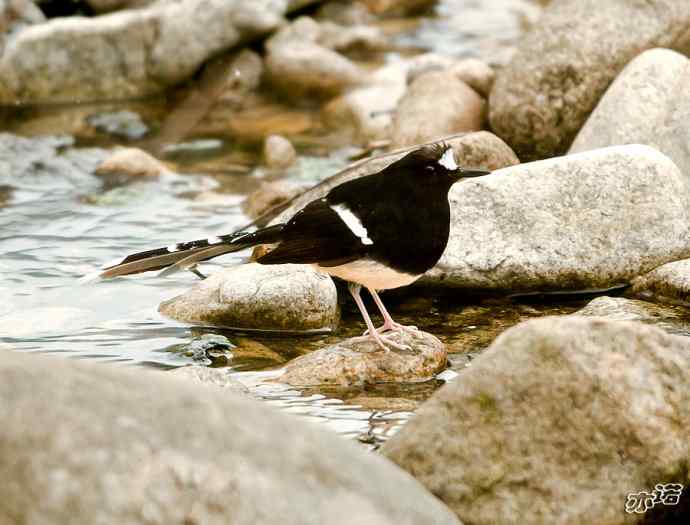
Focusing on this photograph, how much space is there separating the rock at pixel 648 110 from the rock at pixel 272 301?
2799 millimetres

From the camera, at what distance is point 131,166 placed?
Answer: 35.7ft

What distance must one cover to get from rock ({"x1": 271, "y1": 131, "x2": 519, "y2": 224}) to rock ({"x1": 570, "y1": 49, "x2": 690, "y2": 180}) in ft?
2.09

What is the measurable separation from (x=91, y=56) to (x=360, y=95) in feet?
9.68

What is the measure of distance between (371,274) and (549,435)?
5.77 ft

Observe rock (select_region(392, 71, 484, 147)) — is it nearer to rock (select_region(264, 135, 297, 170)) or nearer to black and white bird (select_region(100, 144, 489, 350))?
rock (select_region(264, 135, 297, 170))

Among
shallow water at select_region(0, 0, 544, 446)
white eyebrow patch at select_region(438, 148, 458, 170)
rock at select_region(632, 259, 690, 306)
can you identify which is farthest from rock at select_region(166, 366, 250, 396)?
rock at select_region(632, 259, 690, 306)

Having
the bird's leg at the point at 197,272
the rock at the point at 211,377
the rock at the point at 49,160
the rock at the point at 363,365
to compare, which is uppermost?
the rock at the point at 211,377

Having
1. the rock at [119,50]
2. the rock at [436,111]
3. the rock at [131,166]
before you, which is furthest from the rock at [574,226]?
the rock at [119,50]

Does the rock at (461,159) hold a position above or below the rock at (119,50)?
above

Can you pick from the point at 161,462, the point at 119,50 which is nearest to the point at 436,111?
the point at 119,50

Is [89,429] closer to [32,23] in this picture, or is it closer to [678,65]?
[678,65]

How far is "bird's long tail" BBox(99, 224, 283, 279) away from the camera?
6.45 meters

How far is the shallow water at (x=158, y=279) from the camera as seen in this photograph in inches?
249

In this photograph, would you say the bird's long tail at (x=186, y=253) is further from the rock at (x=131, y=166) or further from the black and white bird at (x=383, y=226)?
the rock at (x=131, y=166)
